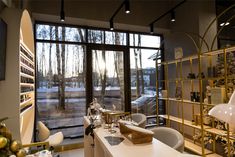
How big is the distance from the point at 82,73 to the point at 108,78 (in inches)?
27.7

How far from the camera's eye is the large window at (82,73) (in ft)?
13.9

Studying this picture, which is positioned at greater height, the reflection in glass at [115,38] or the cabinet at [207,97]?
the reflection in glass at [115,38]

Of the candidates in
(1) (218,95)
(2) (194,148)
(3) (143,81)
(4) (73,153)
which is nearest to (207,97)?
(1) (218,95)

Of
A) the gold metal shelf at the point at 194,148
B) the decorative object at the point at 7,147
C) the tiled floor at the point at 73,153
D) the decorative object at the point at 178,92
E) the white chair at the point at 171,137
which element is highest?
the decorative object at the point at 178,92

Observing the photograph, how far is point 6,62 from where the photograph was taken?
1.83 m

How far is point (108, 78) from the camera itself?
15.8ft

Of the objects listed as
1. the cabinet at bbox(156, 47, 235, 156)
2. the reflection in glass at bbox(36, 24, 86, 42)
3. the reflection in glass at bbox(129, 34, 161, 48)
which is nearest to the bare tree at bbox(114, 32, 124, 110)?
the reflection in glass at bbox(129, 34, 161, 48)

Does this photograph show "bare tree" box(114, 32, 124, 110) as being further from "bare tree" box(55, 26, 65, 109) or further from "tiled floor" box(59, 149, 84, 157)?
"tiled floor" box(59, 149, 84, 157)

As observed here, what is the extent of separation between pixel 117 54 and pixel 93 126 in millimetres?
2775

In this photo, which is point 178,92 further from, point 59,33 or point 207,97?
point 59,33

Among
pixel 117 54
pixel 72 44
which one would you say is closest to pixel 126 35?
pixel 117 54

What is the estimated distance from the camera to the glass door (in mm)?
4672

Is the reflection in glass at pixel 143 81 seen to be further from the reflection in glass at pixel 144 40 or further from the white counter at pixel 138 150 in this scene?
the white counter at pixel 138 150

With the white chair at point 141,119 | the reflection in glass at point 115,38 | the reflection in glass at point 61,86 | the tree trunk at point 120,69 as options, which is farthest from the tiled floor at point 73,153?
the reflection in glass at point 115,38
